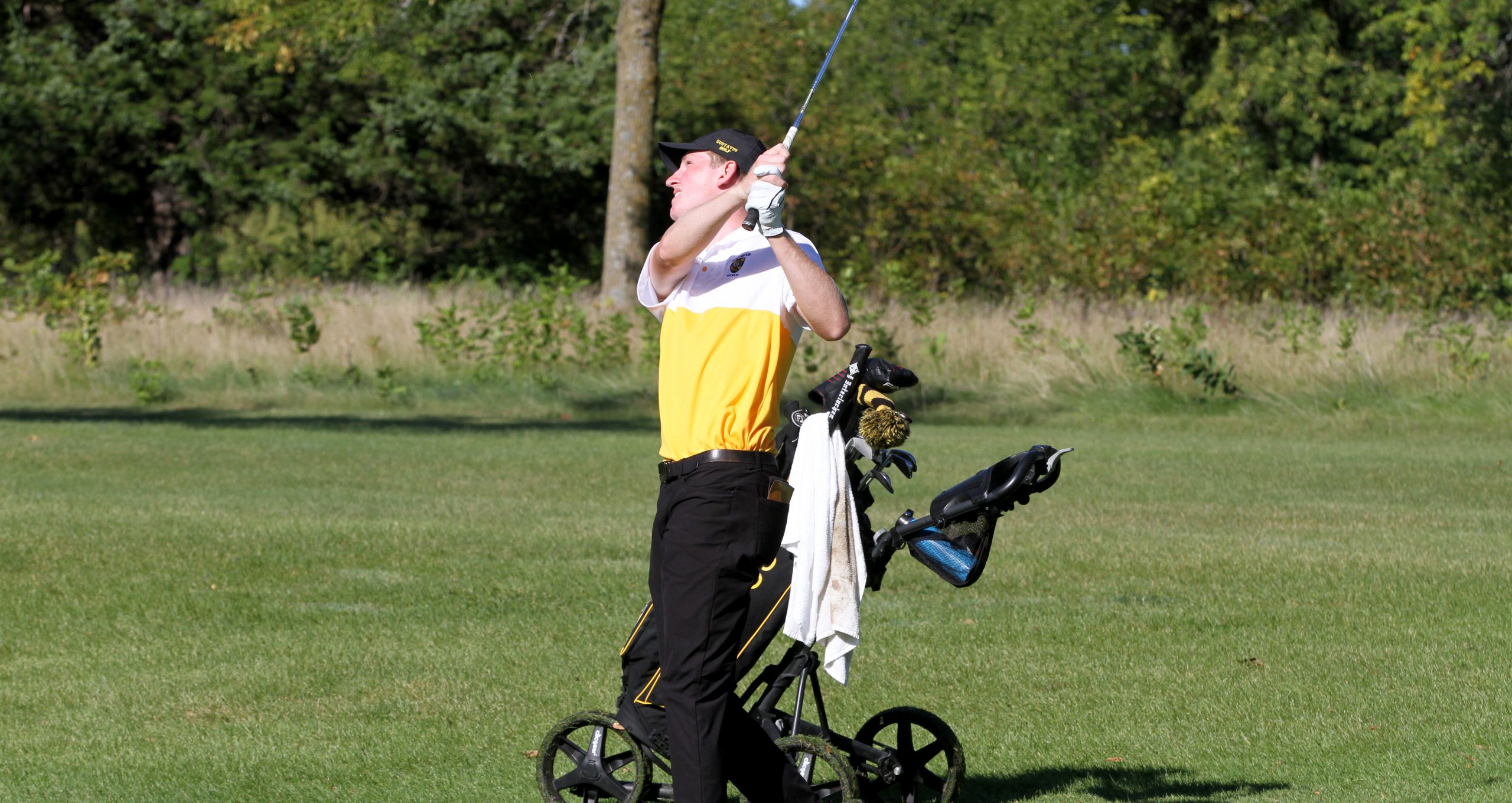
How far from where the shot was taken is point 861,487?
15.3 ft

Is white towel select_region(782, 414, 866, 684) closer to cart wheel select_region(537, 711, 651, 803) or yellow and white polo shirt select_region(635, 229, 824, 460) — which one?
yellow and white polo shirt select_region(635, 229, 824, 460)

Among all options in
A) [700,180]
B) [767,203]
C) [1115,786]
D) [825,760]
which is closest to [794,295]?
[767,203]

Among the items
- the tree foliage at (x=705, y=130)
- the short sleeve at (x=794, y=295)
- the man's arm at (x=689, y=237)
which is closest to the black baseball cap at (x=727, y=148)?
the man's arm at (x=689, y=237)

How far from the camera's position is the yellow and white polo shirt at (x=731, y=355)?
14.2 ft

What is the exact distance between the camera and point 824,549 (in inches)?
174

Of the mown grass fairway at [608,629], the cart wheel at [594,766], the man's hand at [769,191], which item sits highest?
the man's hand at [769,191]

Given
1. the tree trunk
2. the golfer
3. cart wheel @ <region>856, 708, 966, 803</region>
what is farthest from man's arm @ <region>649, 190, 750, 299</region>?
the tree trunk

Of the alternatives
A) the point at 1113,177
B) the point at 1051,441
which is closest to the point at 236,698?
the point at 1051,441

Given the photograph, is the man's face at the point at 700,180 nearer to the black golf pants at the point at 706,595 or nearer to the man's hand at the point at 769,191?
the man's hand at the point at 769,191

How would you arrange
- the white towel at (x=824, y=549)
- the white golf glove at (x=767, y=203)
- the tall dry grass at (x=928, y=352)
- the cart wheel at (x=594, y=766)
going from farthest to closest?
1. the tall dry grass at (x=928, y=352)
2. the cart wheel at (x=594, y=766)
3. the white towel at (x=824, y=549)
4. the white golf glove at (x=767, y=203)

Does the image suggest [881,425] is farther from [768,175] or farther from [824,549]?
[768,175]

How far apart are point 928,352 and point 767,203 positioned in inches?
700

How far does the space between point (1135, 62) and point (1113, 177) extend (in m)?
13.2

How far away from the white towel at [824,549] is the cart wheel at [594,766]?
691 millimetres
